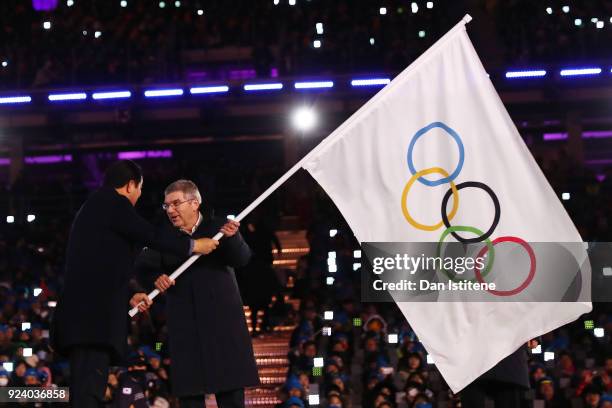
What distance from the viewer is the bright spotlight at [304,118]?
68.7 feet

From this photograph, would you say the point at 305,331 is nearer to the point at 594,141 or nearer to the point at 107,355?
the point at 107,355

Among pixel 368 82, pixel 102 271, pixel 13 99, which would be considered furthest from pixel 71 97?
pixel 102 271

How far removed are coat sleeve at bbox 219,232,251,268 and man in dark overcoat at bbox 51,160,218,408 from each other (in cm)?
6

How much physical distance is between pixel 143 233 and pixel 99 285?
12.0 inches

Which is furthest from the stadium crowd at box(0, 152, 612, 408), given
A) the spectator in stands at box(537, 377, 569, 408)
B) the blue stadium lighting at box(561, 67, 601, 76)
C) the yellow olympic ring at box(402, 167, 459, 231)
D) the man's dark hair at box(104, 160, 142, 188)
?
the yellow olympic ring at box(402, 167, 459, 231)

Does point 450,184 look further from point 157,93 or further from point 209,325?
point 157,93

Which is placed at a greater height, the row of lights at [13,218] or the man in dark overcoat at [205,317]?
the row of lights at [13,218]

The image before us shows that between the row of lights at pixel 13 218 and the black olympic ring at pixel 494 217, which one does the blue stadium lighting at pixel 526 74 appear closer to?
the row of lights at pixel 13 218

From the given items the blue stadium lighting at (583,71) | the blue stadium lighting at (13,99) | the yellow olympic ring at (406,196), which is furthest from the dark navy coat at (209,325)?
the blue stadium lighting at (13,99)

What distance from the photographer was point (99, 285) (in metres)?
5.19

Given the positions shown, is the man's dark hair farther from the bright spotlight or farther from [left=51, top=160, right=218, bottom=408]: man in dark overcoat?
the bright spotlight

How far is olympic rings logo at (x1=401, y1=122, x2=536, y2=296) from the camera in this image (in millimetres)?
5312

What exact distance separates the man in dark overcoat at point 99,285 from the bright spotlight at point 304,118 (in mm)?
15534

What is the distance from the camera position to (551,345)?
510 inches
